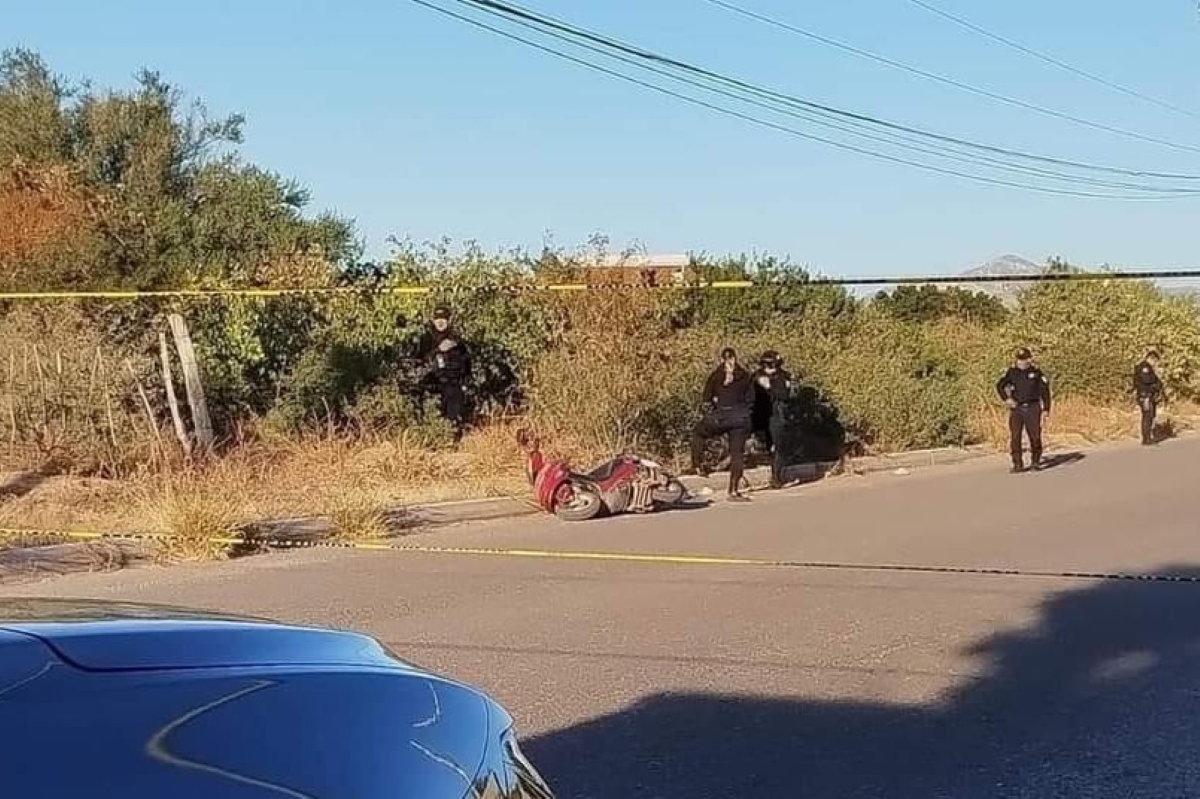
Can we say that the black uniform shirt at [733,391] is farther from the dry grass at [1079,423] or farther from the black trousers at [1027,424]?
the dry grass at [1079,423]

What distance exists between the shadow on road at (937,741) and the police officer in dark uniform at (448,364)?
1255 centimetres

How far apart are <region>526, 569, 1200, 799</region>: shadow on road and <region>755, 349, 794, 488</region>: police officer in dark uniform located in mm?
11416

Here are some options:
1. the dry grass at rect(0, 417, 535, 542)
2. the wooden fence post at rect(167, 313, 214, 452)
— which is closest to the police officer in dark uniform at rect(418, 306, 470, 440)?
the dry grass at rect(0, 417, 535, 542)

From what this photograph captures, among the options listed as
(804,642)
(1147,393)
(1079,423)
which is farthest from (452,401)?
(1079,423)

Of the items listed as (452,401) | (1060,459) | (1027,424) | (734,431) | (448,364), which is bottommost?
(1060,459)

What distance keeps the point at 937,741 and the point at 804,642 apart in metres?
2.27

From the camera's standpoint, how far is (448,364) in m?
20.6

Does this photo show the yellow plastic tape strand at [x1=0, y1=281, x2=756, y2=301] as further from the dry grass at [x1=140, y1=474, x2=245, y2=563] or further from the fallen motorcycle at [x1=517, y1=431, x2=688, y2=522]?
the dry grass at [x1=140, y1=474, x2=245, y2=563]

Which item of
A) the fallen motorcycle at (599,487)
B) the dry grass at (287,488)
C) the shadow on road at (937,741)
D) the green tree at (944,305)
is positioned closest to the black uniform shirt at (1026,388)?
the dry grass at (287,488)

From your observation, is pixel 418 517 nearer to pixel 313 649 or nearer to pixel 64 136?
pixel 313 649

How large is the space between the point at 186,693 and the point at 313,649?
37 centimetres

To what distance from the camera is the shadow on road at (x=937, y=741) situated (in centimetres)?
618

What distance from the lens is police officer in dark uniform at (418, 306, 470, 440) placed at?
67.5 ft

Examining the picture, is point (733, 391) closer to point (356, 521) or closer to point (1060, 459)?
point (356, 521)
